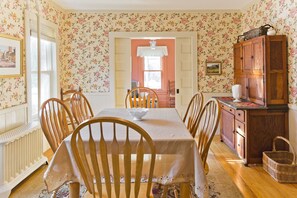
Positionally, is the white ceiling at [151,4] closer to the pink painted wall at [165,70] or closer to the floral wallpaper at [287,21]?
the floral wallpaper at [287,21]

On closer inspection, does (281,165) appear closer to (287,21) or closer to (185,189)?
(185,189)

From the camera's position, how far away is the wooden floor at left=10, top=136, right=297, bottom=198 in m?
2.88

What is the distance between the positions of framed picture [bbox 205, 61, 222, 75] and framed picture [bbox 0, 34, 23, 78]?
341 cm

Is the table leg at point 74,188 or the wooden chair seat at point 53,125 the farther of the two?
the wooden chair seat at point 53,125

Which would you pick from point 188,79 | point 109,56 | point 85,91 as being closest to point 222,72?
point 188,79

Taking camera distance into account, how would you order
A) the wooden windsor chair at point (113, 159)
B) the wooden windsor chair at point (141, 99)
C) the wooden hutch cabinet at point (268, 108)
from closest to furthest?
the wooden windsor chair at point (113, 159), the wooden hutch cabinet at point (268, 108), the wooden windsor chair at point (141, 99)

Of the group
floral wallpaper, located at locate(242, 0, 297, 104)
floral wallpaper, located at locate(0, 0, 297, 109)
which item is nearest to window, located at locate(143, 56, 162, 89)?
floral wallpaper, located at locate(0, 0, 297, 109)

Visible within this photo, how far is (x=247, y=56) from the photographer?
4.37m

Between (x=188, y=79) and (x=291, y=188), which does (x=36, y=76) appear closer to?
(x=188, y=79)

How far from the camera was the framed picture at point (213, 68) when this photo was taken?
18.0 ft

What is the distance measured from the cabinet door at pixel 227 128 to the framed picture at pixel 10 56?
3149mm

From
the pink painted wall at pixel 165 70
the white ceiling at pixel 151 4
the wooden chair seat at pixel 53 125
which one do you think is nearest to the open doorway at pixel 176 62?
the white ceiling at pixel 151 4

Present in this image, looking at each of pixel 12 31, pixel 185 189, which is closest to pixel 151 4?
pixel 12 31

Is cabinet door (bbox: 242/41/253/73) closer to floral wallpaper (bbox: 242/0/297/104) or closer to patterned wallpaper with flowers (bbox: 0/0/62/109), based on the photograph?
floral wallpaper (bbox: 242/0/297/104)
